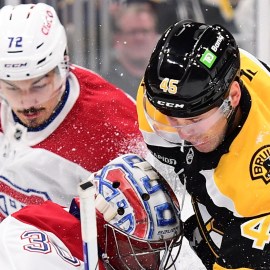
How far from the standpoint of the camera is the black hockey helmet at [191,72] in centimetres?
196

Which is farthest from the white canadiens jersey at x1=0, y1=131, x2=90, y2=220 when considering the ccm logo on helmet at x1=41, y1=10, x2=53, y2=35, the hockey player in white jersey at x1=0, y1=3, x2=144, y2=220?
the ccm logo on helmet at x1=41, y1=10, x2=53, y2=35

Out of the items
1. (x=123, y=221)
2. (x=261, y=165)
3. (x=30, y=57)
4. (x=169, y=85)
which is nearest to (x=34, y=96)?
(x=30, y=57)

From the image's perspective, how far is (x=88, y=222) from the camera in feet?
5.97

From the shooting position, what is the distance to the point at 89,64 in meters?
3.97

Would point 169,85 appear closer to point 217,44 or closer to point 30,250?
point 217,44

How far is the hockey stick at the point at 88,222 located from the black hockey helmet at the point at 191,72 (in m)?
0.27

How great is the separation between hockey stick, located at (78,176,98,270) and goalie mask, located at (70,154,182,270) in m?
0.21

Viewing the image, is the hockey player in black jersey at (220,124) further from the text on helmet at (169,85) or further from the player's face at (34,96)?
the player's face at (34,96)

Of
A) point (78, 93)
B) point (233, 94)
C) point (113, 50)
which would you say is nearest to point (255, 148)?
point (233, 94)

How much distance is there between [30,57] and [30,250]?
795mm

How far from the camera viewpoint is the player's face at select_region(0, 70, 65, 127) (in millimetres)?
2598

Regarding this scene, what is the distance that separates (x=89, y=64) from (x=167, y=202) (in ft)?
6.20

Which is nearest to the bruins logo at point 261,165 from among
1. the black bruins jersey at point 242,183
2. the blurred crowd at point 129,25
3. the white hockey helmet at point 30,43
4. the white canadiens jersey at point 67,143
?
the black bruins jersey at point 242,183

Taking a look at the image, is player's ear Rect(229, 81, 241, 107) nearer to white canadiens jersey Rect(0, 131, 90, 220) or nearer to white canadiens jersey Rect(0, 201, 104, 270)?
white canadiens jersey Rect(0, 201, 104, 270)
